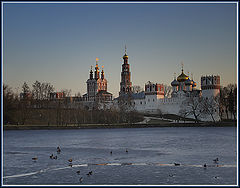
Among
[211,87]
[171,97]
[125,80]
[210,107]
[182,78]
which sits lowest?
[210,107]

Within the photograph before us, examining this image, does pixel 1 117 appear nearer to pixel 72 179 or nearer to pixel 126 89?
pixel 72 179

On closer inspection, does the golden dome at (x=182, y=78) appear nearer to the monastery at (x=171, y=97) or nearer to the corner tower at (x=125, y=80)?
the monastery at (x=171, y=97)

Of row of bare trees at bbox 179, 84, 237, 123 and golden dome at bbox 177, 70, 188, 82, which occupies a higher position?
golden dome at bbox 177, 70, 188, 82

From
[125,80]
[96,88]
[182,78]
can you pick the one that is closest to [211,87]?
[182,78]

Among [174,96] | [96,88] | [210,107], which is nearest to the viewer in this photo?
[210,107]

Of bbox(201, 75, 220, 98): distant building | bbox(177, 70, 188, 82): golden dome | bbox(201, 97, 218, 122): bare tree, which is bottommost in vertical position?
bbox(201, 97, 218, 122): bare tree

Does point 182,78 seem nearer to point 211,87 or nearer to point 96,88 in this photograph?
point 211,87

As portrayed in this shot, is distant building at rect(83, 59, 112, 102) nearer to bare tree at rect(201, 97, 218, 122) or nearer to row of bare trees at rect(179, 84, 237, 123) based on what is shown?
row of bare trees at rect(179, 84, 237, 123)

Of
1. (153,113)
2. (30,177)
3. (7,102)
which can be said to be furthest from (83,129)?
(7,102)

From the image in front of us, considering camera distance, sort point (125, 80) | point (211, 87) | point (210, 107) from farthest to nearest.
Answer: point (125, 80) → point (211, 87) → point (210, 107)

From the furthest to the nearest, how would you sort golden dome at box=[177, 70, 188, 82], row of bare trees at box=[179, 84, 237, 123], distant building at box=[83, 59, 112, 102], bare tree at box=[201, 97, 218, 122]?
1. distant building at box=[83, 59, 112, 102]
2. golden dome at box=[177, 70, 188, 82]
3. bare tree at box=[201, 97, 218, 122]
4. row of bare trees at box=[179, 84, 237, 123]

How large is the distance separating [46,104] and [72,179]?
2358 centimetres

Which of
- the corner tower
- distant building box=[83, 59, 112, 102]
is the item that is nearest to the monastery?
the corner tower

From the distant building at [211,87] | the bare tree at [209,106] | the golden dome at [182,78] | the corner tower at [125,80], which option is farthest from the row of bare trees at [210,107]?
the corner tower at [125,80]
